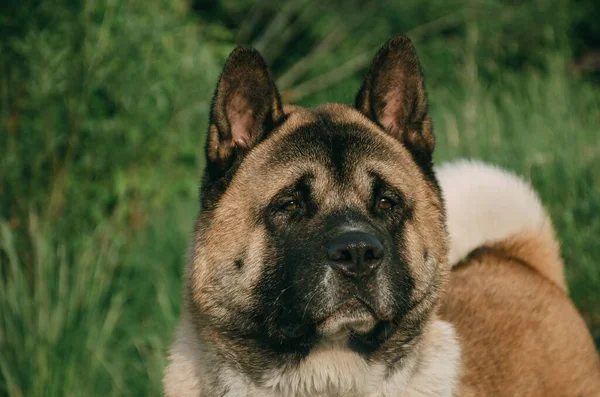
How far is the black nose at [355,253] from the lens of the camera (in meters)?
2.76

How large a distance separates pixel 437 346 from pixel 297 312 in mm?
620

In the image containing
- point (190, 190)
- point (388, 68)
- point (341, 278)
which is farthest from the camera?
point (190, 190)

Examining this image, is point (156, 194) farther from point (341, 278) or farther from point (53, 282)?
point (341, 278)

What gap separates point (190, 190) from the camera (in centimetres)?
736

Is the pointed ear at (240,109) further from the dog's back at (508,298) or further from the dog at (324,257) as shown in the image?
the dog's back at (508,298)

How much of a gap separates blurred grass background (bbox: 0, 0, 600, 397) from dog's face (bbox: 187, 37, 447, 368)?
1.81 m

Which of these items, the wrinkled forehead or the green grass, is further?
the green grass

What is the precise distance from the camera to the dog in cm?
288

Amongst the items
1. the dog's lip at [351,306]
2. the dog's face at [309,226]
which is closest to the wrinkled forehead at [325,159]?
the dog's face at [309,226]

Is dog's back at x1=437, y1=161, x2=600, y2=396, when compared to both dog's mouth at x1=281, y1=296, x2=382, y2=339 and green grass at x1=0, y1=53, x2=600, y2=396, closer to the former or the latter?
dog's mouth at x1=281, y1=296, x2=382, y2=339

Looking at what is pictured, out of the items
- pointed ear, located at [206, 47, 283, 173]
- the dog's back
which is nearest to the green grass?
the dog's back

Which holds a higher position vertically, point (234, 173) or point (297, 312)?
point (234, 173)

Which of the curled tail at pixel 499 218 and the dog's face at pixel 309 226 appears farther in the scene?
the curled tail at pixel 499 218

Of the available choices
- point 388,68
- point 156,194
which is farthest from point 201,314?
point 156,194
